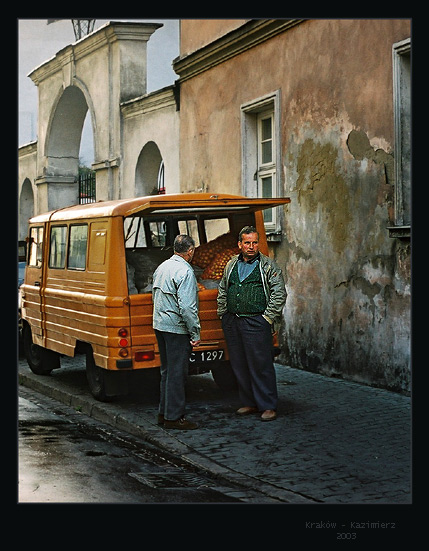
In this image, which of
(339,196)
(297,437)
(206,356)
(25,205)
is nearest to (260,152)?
(339,196)

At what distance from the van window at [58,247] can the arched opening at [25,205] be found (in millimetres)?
7258

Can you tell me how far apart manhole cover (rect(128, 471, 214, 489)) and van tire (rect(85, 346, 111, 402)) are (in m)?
2.79

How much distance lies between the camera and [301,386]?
10.5m

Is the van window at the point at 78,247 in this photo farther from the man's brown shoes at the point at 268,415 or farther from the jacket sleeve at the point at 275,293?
the man's brown shoes at the point at 268,415

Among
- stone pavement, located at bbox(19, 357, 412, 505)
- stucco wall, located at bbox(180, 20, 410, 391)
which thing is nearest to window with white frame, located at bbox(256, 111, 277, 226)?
stucco wall, located at bbox(180, 20, 410, 391)

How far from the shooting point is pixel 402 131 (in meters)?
9.54

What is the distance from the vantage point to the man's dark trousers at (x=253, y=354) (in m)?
8.56

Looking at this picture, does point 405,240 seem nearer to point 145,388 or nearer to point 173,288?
point 173,288

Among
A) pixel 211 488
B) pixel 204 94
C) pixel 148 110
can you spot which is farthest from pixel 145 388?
pixel 148 110

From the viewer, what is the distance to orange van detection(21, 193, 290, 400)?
29.8ft

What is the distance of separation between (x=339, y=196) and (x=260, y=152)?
116 inches

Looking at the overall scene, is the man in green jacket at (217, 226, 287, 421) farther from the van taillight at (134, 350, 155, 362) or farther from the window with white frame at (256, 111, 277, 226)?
the window with white frame at (256, 111, 277, 226)

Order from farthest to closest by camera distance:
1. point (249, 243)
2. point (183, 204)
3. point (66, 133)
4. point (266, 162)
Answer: point (66, 133)
point (266, 162)
point (183, 204)
point (249, 243)

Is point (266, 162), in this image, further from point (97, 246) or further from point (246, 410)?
point (246, 410)
